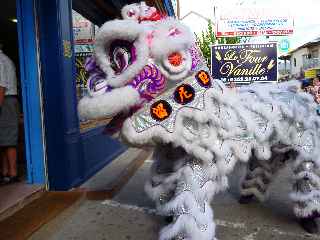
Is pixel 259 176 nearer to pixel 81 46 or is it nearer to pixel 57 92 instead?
pixel 57 92

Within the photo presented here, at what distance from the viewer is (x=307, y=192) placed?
3.78m

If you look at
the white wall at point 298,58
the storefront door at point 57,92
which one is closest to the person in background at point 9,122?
the storefront door at point 57,92

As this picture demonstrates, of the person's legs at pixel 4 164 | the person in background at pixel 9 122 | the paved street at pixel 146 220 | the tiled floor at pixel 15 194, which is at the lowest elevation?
the paved street at pixel 146 220

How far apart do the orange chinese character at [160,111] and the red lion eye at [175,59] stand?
0.30 m

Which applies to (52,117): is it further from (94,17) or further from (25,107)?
(94,17)

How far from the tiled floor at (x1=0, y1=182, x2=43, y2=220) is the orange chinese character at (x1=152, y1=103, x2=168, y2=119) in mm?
2086

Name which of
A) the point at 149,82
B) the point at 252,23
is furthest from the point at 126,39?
the point at 252,23

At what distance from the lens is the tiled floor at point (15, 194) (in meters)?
4.12

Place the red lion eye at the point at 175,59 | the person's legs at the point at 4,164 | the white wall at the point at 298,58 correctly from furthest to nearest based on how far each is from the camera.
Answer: the white wall at the point at 298,58
the person's legs at the point at 4,164
the red lion eye at the point at 175,59

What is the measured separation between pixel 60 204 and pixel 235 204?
194cm

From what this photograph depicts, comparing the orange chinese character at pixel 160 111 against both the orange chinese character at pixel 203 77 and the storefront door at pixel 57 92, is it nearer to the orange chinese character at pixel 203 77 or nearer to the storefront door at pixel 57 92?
the orange chinese character at pixel 203 77

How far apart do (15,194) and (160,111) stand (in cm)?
247

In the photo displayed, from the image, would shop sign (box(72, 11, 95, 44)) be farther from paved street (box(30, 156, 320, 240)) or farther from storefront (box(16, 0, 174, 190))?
paved street (box(30, 156, 320, 240))

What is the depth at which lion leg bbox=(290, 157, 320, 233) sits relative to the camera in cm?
375
